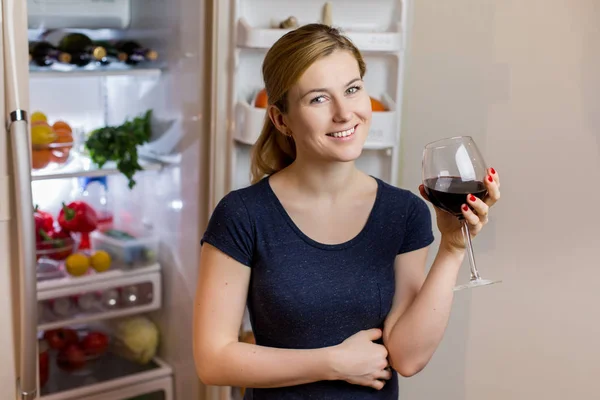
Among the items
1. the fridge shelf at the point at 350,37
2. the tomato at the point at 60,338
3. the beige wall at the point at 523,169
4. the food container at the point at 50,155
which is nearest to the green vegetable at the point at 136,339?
the tomato at the point at 60,338

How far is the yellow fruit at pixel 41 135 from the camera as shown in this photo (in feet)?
6.79

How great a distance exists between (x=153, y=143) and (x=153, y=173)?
8 centimetres

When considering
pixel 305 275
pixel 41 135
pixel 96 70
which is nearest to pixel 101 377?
pixel 41 135

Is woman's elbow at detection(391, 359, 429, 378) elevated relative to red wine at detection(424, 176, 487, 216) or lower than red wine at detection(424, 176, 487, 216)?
lower

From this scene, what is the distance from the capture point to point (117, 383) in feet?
7.33

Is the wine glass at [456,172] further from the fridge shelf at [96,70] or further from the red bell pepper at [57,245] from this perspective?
the red bell pepper at [57,245]

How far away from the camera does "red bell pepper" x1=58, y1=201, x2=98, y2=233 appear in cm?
221

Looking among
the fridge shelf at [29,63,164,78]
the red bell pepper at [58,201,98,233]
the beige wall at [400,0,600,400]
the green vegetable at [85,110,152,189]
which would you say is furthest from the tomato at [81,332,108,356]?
the beige wall at [400,0,600,400]

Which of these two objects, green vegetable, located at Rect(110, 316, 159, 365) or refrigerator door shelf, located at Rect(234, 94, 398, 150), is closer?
refrigerator door shelf, located at Rect(234, 94, 398, 150)

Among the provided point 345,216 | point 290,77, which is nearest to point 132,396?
point 345,216

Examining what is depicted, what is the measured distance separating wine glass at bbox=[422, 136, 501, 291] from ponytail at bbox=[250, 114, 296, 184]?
361 mm

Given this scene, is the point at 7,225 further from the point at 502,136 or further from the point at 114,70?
the point at 502,136

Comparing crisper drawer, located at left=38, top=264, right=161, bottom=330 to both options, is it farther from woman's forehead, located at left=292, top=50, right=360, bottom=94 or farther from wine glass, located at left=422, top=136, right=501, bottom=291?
wine glass, located at left=422, top=136, right=501, bottom=291

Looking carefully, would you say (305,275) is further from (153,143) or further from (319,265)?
(153,143)
